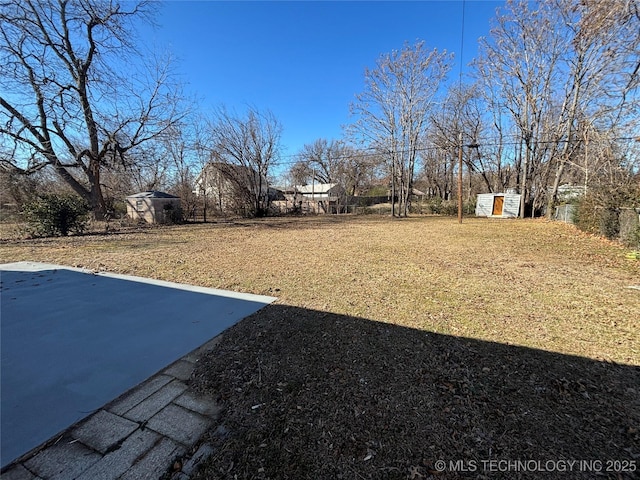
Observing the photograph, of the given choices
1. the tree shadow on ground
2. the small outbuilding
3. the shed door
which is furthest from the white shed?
the small outbuilding

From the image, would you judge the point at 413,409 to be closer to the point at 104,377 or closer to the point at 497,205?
the point at 104,377

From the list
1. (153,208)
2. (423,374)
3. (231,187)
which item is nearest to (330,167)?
(231,187)

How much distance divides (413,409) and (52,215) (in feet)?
40.0

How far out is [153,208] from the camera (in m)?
14.9

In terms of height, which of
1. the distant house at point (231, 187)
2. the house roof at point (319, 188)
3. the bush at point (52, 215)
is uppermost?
the house roof at point (319, 188)

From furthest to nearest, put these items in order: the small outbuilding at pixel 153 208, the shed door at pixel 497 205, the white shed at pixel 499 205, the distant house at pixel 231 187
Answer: the shed door at pixel 497 205 → the distant house at pixel 231 187 → the white shed at pixel 499 205 → the small outbuilding at pixel 153 208

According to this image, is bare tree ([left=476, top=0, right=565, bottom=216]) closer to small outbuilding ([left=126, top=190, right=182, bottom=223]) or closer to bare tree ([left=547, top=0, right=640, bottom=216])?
bare tree ([left=547, top=0, right=640, bottom=216])

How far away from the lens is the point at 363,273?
4965mm

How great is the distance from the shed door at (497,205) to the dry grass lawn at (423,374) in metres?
16.5

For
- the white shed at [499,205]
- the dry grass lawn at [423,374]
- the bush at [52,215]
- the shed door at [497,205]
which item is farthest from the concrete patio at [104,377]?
the shed door at [497,205]

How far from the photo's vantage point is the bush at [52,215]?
8.97 meters

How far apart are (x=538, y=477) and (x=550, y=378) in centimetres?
98

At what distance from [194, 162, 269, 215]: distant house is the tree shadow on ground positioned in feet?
58.7

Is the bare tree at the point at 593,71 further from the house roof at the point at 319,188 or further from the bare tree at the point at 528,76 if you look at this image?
the house roof at the point at 319,188
